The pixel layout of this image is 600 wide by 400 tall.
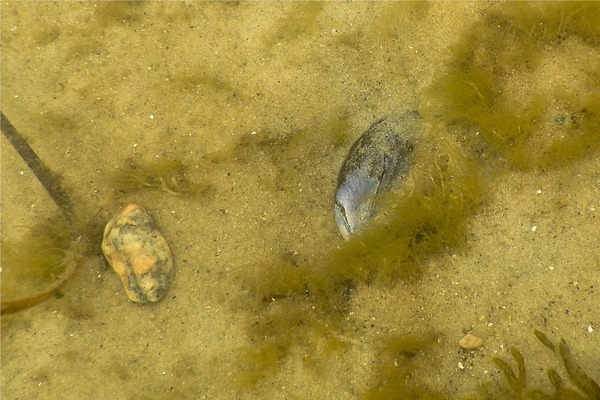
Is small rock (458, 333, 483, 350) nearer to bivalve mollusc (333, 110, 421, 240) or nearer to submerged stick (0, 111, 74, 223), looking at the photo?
bivalve mollusc (333, 110, 421, 240)

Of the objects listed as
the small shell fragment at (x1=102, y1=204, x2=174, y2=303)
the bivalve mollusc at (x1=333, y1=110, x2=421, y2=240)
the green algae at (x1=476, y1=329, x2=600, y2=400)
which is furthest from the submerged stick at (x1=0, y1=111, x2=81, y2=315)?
the green algae at (x1=476, y1=329, x2=600, y2=400)

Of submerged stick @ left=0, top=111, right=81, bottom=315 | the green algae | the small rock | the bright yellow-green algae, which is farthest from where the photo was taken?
submerged stick @ left=0, top=111, right=81, bottom=315

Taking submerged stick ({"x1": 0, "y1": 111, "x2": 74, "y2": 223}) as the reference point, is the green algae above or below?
below

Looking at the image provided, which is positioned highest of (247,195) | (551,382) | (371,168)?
(371,168)

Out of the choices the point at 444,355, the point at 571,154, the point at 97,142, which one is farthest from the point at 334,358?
the point at 97,142

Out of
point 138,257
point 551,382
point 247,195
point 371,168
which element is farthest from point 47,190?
point 551,382

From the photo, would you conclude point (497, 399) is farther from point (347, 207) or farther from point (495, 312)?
point (347, 207)

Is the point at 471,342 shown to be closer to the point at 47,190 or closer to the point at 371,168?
the point at 371,168
